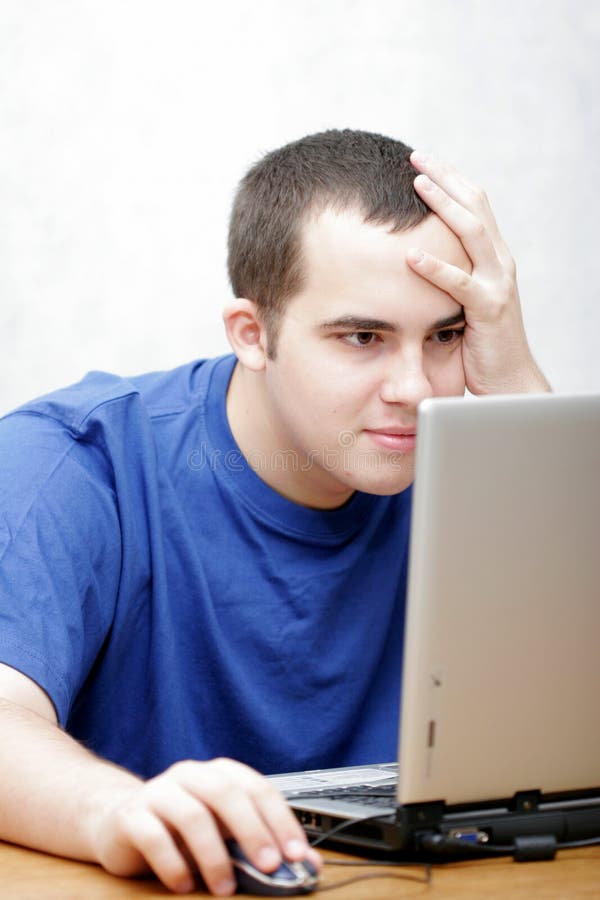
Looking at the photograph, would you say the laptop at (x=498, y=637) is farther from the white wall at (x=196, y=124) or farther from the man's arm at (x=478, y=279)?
the white wall at (x=196, y=124)

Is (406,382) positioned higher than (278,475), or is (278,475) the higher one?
(406,382)

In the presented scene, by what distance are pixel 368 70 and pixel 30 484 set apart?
46.9 inches

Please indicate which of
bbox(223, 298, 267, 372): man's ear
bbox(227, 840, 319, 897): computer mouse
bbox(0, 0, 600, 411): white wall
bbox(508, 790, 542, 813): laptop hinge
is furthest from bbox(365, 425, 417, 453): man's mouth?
bbox(0, 0, 600, 411): white wall

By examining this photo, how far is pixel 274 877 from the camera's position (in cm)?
75

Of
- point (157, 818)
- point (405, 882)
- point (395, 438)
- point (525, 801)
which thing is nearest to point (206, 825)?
point (157, 818)

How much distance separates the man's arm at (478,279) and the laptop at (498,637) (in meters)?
0.55

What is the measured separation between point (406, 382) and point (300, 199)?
294mm

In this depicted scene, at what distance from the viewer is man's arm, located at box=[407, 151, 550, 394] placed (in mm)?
1347

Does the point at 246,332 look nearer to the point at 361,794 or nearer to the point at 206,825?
the point at 361,794

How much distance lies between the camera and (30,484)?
1.21 metres

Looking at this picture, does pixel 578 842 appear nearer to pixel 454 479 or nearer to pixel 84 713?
pixel 454 479

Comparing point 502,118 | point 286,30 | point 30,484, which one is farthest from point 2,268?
point 502,118

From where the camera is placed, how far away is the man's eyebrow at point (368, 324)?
1.29 m

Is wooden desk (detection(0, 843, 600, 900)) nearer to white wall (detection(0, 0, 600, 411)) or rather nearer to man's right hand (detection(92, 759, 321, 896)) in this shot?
man's right hand (detection(92, 759, 321, 896))
